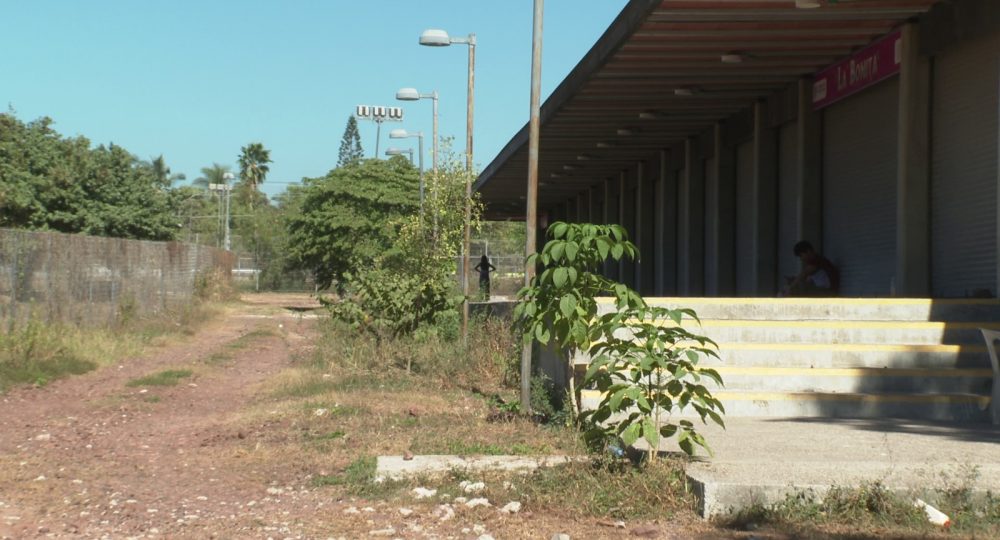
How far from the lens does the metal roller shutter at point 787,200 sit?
19.5m

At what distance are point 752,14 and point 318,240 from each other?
38.9 m

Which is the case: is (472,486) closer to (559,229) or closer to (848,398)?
(559,229)

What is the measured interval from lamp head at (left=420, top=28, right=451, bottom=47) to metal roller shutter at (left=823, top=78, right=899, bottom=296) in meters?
7.02

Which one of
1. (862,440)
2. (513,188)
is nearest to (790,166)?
(862,440)

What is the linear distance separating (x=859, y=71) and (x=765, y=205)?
15.0ft

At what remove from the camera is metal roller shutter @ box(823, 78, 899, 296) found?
51.4 ft

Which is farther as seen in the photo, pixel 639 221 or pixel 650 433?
pixel 639 221

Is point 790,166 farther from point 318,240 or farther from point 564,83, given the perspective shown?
point 318,240

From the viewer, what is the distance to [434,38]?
21.0 meters

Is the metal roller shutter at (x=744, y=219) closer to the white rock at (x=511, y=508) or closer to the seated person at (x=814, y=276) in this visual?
the seated person at (x=814, y=276)

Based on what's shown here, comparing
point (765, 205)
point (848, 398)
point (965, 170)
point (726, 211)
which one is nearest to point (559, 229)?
point (848, 398)

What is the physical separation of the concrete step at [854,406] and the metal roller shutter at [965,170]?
10.0 feet

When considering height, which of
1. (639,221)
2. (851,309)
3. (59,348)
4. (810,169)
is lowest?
(59,348)

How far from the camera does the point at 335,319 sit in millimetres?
18109
